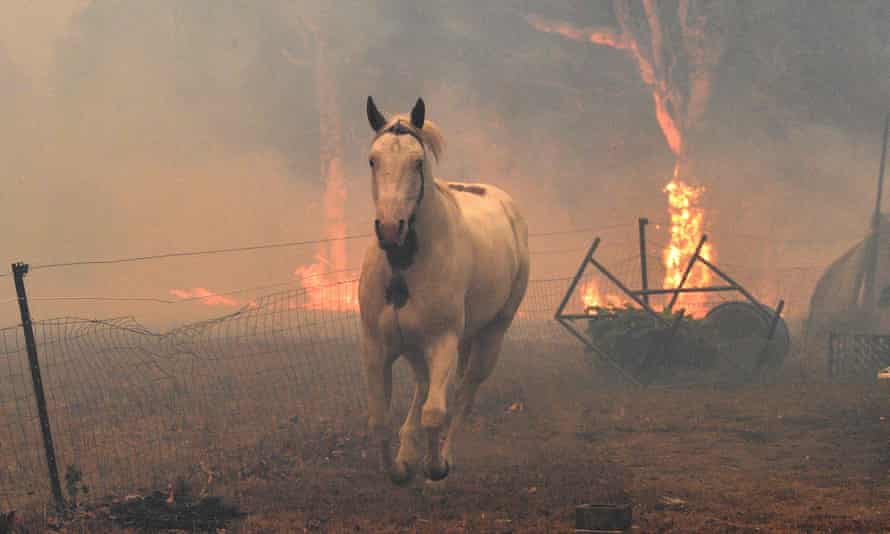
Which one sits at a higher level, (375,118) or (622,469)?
(375,118)

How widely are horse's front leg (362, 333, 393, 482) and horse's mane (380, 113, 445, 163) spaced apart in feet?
5.52

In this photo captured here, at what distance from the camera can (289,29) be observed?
52.2 metres

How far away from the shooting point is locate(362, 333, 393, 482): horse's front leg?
8570 mm

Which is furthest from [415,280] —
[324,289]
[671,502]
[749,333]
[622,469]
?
[324,289]

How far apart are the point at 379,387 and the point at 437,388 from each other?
0.71 meters

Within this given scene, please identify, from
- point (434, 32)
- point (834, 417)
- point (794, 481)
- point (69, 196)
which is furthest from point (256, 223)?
point (794, 481)

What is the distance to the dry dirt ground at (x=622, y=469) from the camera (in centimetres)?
802

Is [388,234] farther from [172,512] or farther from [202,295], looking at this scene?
[202,295]

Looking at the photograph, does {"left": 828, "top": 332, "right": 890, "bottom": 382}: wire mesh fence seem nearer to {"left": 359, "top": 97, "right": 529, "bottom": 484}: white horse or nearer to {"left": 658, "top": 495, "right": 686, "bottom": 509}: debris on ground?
{"left": 658, "top": 495, "right": 686, "bottom": 509}: debris on ground

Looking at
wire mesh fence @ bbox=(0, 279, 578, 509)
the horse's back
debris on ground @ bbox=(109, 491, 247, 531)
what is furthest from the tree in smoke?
debris on ground @ bbox=(109, 491, 247, 531)

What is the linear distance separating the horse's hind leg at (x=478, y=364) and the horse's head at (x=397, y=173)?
116 inches

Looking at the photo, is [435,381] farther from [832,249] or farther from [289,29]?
[289,29]

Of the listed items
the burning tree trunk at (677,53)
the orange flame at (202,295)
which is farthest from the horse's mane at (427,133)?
the orange flame at (202,295)

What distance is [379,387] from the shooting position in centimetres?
868
